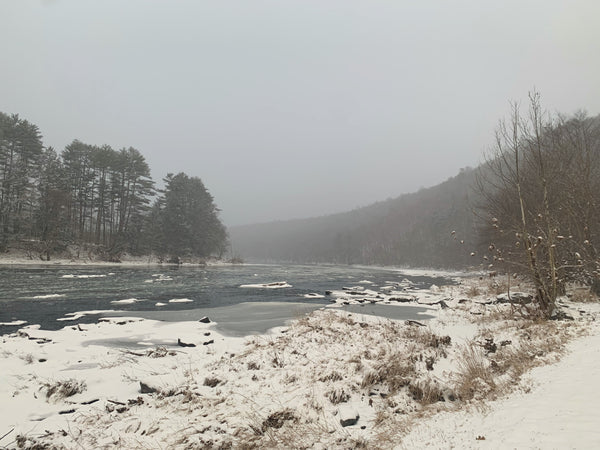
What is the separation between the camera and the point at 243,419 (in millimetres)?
5730

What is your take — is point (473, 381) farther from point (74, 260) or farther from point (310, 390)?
point (74, 260)

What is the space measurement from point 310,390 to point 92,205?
68174 mm

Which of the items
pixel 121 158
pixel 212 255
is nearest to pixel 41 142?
pixel 121 158

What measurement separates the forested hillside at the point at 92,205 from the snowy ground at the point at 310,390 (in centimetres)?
4769

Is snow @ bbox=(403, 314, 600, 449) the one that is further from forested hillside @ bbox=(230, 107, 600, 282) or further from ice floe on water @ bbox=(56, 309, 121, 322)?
ice floe on water @ bbox=(56, 309, 121, 322)

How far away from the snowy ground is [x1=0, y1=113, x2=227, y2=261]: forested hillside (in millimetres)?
47687

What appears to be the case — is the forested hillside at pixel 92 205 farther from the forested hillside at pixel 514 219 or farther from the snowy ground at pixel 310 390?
the forested hillside at pixel 514 219

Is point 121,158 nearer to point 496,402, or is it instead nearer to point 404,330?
point 404,330

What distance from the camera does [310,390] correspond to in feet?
22.2

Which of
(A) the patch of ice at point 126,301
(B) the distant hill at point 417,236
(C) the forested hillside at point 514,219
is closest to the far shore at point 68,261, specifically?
(A) the patch of ice at point 126,301

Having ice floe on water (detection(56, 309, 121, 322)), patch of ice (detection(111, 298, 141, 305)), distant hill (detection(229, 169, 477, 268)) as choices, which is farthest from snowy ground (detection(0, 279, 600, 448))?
distant hill (detection(229, 169, 477, 268))

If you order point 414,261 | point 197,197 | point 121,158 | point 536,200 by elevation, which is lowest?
point 414,261

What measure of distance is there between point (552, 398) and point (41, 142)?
70418 millimetres

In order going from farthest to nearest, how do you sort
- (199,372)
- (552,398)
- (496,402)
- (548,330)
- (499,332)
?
1. (499,332)
2. (548,330)
3. (199,372)
4. (496,402)
5. (552,398)
